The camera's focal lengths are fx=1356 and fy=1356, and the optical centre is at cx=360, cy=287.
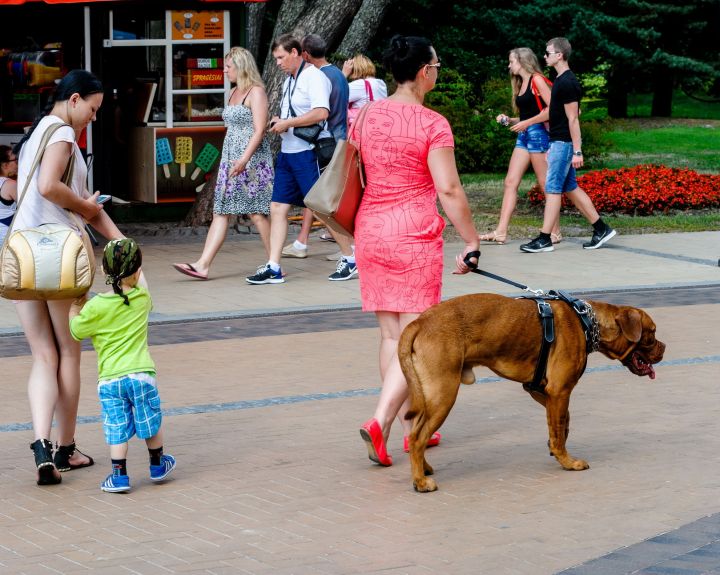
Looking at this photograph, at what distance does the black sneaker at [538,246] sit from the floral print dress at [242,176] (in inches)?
113

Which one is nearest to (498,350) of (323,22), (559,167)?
(559,167)

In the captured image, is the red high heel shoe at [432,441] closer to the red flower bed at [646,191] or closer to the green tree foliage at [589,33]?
the red flower bed at [646,191]

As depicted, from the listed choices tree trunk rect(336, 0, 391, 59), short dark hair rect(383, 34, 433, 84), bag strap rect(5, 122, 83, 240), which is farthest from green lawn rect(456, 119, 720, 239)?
bag strap rect(5, 122, 83, 240)

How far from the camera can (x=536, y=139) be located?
13.3 meters

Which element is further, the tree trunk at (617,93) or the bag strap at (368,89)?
the tree trunk at (617,93)

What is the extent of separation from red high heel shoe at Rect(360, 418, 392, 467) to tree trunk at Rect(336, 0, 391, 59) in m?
12.1

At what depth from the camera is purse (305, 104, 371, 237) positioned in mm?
6086

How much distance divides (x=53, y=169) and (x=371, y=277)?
150 cm

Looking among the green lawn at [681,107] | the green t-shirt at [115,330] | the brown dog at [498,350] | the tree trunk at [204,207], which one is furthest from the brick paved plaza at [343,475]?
the green lawn at [681,107]

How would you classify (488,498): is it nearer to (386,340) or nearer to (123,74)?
(386,340)

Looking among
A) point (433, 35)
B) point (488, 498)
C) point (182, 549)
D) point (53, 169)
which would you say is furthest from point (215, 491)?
point (433, 35)

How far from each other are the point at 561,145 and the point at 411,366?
7486mm

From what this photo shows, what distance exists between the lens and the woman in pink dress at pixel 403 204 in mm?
5969

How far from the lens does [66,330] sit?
19.7 ft
